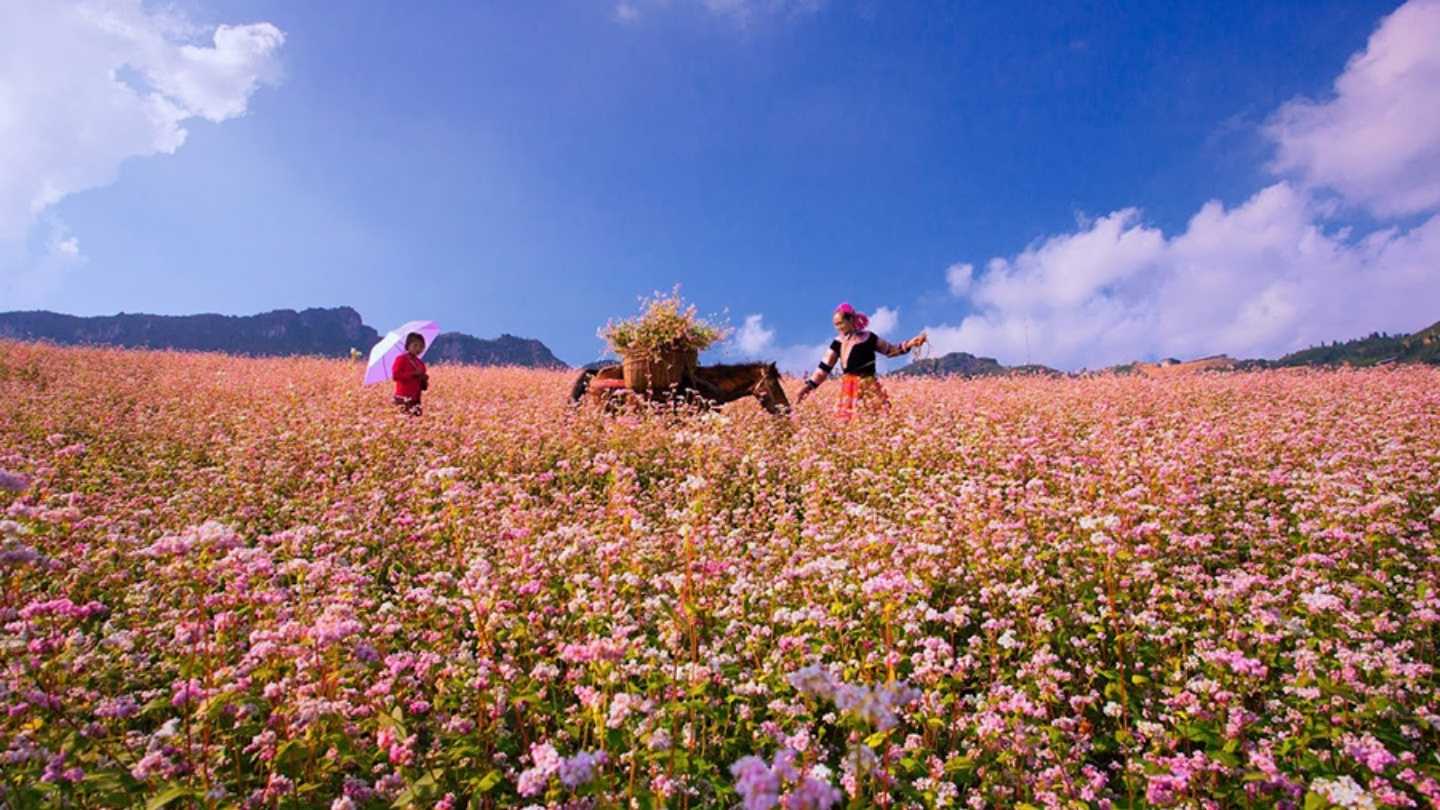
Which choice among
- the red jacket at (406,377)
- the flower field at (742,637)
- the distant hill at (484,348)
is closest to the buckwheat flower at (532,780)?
the flower field at (742,637)

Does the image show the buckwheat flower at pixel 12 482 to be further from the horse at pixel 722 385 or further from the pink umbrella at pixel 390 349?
the pink umbrella at pixel 390 349

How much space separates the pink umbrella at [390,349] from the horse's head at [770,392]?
6697mm

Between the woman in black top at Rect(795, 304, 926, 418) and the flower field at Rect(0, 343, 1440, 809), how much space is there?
3189mm

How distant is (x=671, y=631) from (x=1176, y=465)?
16.8 feet

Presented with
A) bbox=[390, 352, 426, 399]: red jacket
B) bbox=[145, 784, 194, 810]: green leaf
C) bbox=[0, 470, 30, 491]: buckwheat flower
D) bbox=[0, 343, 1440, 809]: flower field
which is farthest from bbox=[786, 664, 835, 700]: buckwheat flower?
bbox=[390, 352, 426, 399]: red jacket

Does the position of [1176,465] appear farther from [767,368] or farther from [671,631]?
[767,368]

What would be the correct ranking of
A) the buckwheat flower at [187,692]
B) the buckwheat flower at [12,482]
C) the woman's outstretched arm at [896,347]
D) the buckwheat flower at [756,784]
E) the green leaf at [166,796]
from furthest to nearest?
1. the woman's outstretched arm at [896,347]
2. the buckwheat flower at [12,482]
3. the buckwheat flower at [187,692]
4. the green leaf at [166,796]
5. the buckwheat flower at [756,784]

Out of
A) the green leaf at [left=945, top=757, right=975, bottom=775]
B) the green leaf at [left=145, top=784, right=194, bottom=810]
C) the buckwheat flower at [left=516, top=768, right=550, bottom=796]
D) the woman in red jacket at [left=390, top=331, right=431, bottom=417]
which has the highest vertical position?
the woman in red jacket at [left=390, top=331, right=431, bottom=417]

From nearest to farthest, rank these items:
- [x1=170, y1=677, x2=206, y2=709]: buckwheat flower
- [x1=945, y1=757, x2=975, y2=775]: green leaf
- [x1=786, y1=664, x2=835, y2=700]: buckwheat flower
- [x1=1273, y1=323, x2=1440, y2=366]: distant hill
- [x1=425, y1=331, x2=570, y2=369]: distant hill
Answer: [x1=786, y1=664, x2=835, y2=700]: buckwheat flower < [x1=170, y1=677, x2=206, y2=709]: buckwheat flower < [x1=945, y1=757, x2=975, y2=775]: green leaf < [x1=1273, y1=323, x2=1440, y2=366]: distant hill < [x1=425, y1=331, x2=570, y2=369]: distant hill

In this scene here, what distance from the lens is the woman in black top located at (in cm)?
1109

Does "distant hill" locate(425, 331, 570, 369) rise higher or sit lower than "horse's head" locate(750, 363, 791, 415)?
higher

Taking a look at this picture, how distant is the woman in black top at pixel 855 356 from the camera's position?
36.4 ft

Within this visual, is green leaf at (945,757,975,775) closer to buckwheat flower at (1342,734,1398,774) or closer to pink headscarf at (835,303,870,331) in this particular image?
buckwheat flower at (1342,734,1398,774)

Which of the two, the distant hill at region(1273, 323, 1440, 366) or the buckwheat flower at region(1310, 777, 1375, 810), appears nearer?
the buckwheat flower at region(1310, 777, 1375, 810)
